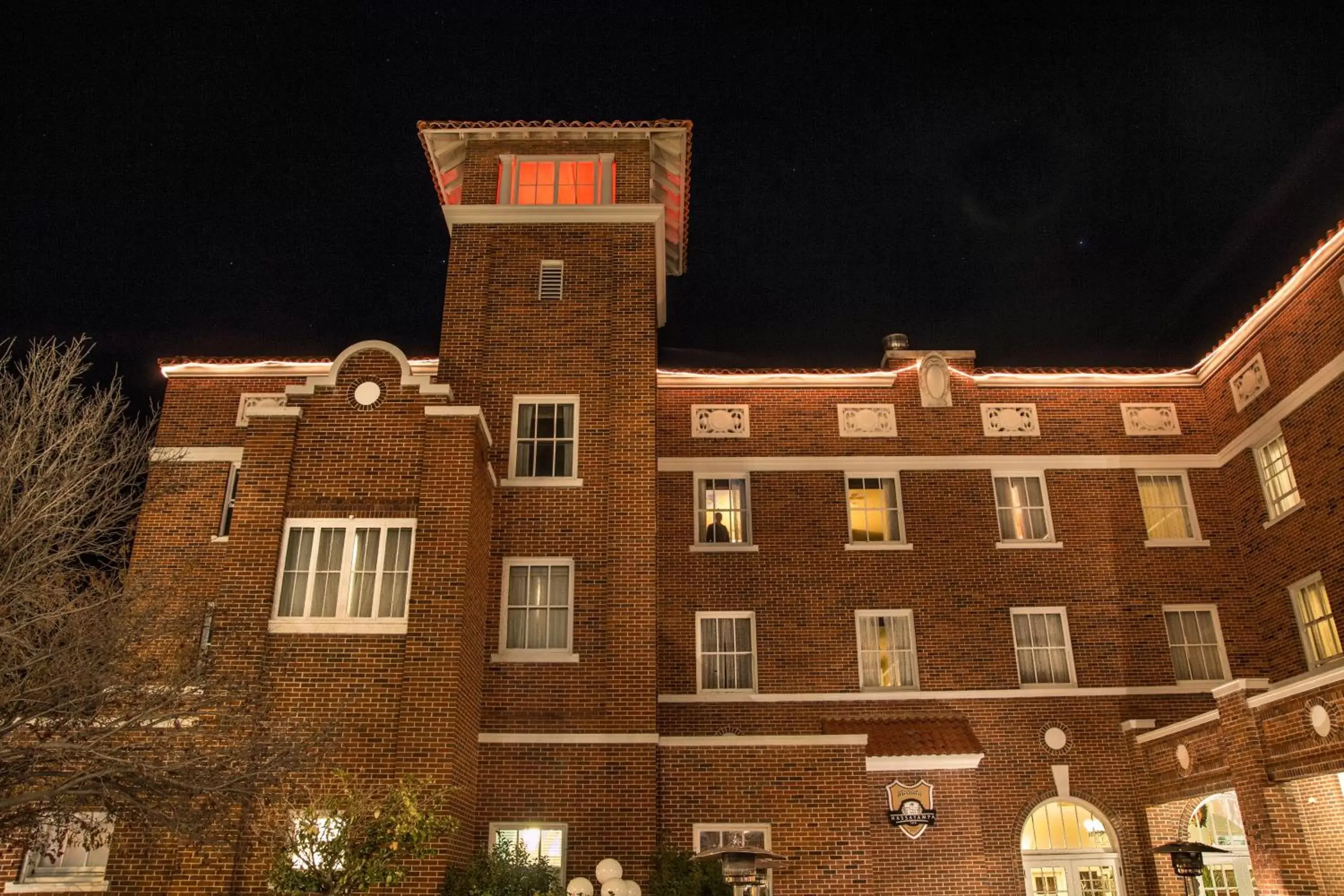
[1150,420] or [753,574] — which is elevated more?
[1150,420]

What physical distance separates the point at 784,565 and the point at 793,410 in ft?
12.3

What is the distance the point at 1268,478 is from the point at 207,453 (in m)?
23.2

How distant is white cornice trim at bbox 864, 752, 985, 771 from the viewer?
20047 mm

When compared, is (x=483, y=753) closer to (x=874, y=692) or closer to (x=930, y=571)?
(x=874, y=692)

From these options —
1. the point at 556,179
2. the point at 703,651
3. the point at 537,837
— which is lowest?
the point at 537,837

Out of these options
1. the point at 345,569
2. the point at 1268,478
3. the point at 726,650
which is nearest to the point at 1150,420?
the point at 1268,478

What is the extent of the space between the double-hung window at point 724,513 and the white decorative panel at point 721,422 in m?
0.99

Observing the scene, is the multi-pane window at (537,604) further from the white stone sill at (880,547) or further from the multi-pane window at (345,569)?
the white stone sill at (880,547)

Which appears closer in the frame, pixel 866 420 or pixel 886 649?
pixel 886 649

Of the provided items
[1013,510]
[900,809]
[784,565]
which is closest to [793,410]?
[784,565]

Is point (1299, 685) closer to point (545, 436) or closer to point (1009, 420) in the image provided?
point (1009, 420)

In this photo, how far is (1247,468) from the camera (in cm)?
2294

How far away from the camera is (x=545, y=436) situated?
20031 mm

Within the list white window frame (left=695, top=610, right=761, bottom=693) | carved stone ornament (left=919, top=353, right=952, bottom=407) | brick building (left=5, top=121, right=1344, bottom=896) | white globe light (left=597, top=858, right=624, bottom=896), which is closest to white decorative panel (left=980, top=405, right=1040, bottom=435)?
brick building (left=5, top=121, right=1344, bottom=896)
